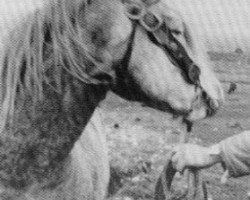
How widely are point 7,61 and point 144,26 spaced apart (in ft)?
1.78

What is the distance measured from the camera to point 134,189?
4.27 metres

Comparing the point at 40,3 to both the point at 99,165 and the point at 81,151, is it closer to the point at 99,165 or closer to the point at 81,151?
the point at 81,151

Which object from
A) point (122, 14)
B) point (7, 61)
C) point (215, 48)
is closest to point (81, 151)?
point (7, 61)

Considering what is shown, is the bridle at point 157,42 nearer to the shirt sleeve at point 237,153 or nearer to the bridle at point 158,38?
the bridle at point 158,38

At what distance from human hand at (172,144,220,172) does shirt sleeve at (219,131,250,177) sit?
74mm

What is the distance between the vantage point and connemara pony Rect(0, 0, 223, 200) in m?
2.04

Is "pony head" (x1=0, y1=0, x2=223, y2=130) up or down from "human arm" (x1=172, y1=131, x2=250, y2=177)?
up

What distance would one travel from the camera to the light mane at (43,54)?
204cm

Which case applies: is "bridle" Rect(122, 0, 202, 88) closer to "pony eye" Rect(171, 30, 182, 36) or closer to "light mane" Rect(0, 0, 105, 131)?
"pony eye" Rect(171, 30, 182, 36)

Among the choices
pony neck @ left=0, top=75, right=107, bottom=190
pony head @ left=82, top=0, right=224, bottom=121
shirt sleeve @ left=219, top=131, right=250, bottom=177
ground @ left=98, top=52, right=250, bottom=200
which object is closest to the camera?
pony head @ left=82, top=0, right=224, bottom=121

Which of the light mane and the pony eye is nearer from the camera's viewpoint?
the light mane

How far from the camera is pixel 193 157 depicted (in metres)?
3.00

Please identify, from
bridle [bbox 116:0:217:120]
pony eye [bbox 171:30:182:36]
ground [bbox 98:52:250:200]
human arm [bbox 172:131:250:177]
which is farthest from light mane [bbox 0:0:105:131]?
ground [bbox 98:52:250:200]

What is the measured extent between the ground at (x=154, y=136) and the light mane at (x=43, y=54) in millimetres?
1702
